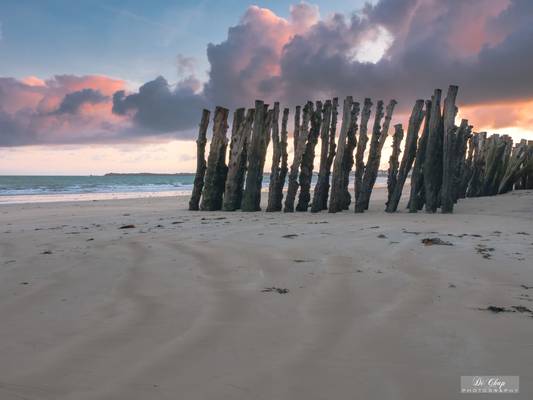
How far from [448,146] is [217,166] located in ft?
15.9

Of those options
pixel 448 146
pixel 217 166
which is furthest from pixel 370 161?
pixel 217 166

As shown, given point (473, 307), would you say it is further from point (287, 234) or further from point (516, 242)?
point (287, 234)

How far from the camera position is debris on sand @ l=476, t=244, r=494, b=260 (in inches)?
160

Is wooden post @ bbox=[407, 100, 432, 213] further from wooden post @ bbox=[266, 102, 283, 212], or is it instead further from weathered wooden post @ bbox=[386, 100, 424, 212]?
wooden post @ bbox=[266, 102, 283, 212]

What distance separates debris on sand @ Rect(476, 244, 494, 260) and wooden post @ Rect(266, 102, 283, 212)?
530 centimetres

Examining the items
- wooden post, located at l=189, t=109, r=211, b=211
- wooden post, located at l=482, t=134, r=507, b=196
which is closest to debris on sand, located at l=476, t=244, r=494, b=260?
wooden post, located at l=189, t=109, r=211, b=211

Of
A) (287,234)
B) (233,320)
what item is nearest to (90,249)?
(287,234)

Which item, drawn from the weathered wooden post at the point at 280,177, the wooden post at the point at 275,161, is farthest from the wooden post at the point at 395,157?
the wooden post at the point at 275,161

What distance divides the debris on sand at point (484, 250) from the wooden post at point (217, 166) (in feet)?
21.4

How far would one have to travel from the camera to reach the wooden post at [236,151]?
377 inches

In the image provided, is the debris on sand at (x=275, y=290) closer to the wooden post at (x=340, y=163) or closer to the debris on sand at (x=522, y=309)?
the debris on sand at (x=522, y=309)

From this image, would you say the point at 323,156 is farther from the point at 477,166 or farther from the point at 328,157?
the point at 477,166

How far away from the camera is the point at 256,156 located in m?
9.48

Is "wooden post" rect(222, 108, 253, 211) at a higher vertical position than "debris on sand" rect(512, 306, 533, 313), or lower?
higher
